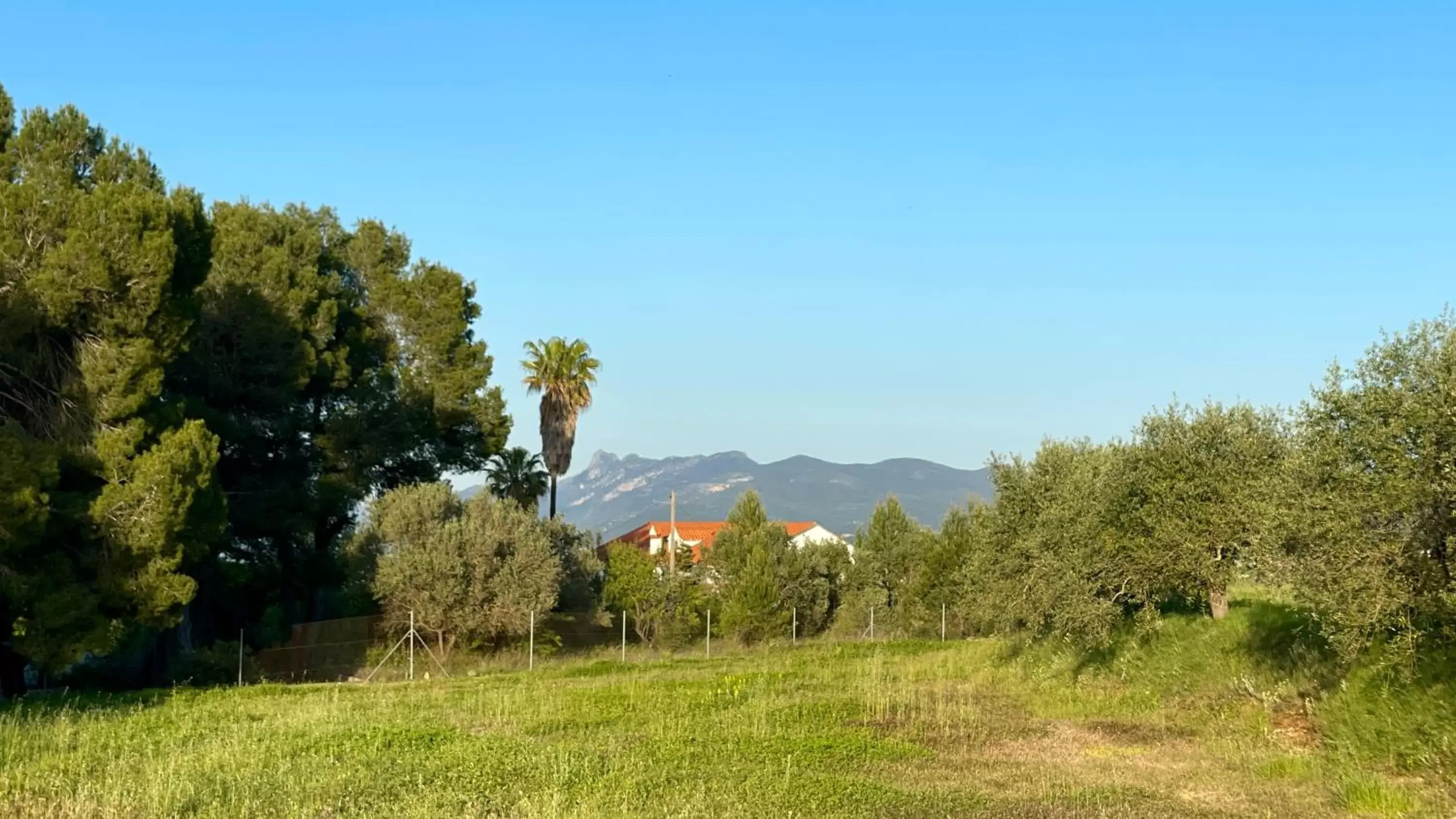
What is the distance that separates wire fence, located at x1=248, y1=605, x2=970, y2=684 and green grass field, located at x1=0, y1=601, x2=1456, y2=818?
8468mm

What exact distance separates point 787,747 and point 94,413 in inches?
749

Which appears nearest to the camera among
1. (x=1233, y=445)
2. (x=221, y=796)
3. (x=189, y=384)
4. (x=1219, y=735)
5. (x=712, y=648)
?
(x=221, y=796)

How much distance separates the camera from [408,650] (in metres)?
38.4

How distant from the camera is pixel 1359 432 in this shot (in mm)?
14883

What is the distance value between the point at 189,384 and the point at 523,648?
42.9ft

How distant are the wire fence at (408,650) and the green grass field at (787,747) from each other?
8.47 meters

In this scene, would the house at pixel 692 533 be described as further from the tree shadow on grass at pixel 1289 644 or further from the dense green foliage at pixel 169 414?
the tree shadow on grass at pixel 1289 644

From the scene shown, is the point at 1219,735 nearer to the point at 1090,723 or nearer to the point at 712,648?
the point at 1090,723

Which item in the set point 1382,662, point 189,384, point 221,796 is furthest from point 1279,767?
point 189,384

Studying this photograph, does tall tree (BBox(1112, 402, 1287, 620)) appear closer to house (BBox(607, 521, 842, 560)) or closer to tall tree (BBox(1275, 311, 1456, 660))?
tall tree (BBox(1275, 311, 1456, 660))

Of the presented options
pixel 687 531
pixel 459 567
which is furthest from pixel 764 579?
pixel 687 531

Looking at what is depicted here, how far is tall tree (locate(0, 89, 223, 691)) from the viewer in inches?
1063

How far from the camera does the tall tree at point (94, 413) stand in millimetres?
27000

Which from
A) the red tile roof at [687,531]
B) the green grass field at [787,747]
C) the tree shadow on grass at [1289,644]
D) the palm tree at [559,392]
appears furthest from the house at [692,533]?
the tree shadow on grass at [1289,644]
